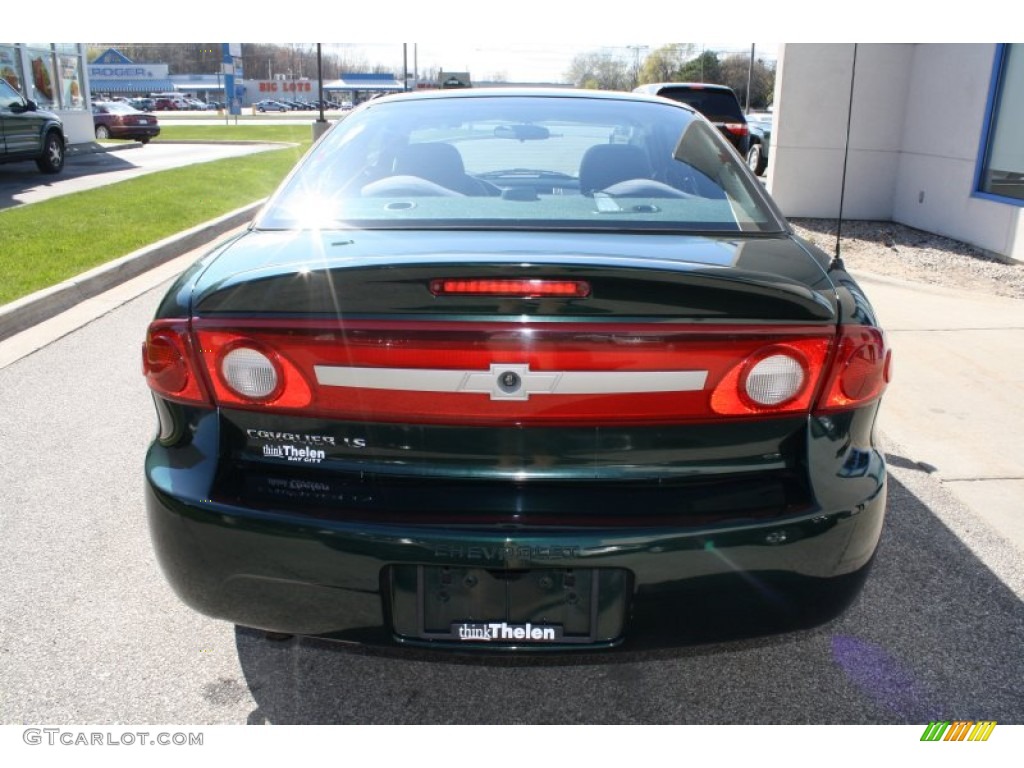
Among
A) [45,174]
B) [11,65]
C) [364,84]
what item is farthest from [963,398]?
[364,84]

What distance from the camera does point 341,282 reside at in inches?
82.2

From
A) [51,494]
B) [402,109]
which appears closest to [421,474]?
[402,109]

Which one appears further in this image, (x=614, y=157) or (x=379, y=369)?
(x=614, y=157)

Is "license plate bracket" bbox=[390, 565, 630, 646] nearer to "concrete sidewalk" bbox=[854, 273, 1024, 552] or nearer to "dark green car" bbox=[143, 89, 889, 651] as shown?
"dark green car" bbox=[143, 89, 889, 651]

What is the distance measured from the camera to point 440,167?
3123 mm

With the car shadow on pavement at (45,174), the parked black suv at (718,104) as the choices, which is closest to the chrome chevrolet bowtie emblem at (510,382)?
the car shadow on pavement at (45,174)

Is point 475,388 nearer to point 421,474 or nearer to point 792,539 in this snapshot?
point 421,474

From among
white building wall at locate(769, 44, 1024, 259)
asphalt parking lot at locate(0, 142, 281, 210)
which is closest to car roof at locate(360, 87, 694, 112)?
white building wall at locate(769, 44, 1024, 259)

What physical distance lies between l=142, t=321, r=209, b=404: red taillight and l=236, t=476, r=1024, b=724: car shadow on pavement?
30.4 inches

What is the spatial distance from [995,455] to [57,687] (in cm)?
406

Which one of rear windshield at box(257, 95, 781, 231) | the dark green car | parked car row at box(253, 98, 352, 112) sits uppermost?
rear windshield at box(257, 95, 781, 231)

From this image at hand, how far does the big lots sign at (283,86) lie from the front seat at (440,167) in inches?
4729

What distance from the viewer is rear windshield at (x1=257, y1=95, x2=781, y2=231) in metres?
2.68
